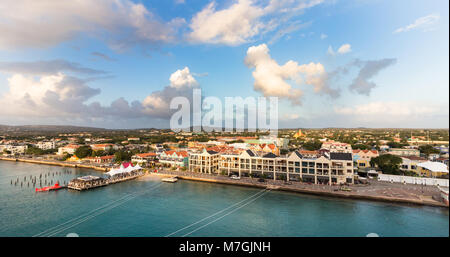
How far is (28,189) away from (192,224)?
9.89m

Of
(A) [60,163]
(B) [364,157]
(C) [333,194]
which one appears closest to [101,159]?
(A) [60,163]

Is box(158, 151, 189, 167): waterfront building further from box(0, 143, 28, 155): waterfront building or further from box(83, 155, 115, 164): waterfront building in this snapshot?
box(0, 143, 28, 155): waterfront building

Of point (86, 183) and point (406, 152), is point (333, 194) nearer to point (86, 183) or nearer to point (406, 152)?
point (406, 152)

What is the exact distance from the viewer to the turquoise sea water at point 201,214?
5543 mm

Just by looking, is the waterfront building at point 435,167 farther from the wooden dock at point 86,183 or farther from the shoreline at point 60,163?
the shoreline at point 60,163

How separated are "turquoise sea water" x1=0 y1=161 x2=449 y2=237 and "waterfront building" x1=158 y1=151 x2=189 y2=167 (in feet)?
15.8

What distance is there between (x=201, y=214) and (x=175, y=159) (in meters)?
8.68

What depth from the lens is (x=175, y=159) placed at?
1505 centimetres

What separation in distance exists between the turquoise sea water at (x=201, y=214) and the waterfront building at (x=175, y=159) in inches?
190

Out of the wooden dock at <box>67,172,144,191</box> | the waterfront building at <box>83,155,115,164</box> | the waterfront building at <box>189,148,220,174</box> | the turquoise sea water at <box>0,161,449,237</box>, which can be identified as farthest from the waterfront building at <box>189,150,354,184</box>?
the waterfront building at <box>83,155,115,164</box>

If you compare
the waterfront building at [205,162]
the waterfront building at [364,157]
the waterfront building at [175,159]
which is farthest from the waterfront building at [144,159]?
the waterfront building at [364,157]
